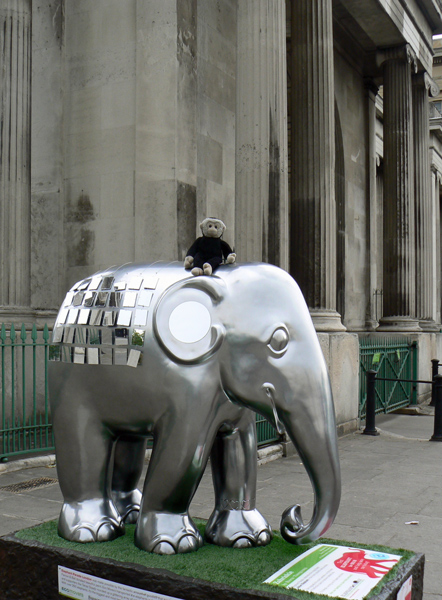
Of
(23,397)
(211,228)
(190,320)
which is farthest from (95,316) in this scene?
(23,397)

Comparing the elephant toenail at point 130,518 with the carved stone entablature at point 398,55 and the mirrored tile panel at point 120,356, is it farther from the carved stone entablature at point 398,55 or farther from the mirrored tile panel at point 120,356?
the carved stone entablature at point 398,55

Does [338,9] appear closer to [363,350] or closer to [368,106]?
[368,106]

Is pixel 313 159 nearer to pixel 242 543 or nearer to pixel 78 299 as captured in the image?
pixel 78 299

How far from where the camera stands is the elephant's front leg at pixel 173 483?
3.10 m

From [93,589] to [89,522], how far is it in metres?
0.33

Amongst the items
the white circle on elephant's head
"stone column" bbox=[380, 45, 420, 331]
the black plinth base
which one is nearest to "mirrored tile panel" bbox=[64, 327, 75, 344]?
the white circle on elephant's head

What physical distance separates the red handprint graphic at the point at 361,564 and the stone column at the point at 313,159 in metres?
7.99

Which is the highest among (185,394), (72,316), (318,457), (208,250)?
(208,250)

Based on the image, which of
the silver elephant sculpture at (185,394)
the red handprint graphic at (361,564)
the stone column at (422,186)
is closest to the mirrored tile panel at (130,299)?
the silver elephant sculpture at (185,394)

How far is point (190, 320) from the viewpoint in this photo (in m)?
3.15

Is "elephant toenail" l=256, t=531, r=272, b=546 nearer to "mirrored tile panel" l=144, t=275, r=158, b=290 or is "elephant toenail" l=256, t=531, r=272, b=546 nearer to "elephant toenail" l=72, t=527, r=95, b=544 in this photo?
"elephant toenail" l=72, t=527, r=95, b=544

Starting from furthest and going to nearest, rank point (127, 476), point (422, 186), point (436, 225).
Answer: point (436, 225)
point (422, 186)
point (127, 476)

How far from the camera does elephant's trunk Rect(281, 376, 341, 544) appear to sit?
302 centimetres


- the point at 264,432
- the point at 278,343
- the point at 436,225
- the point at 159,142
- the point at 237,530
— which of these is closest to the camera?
the point at 278,343
